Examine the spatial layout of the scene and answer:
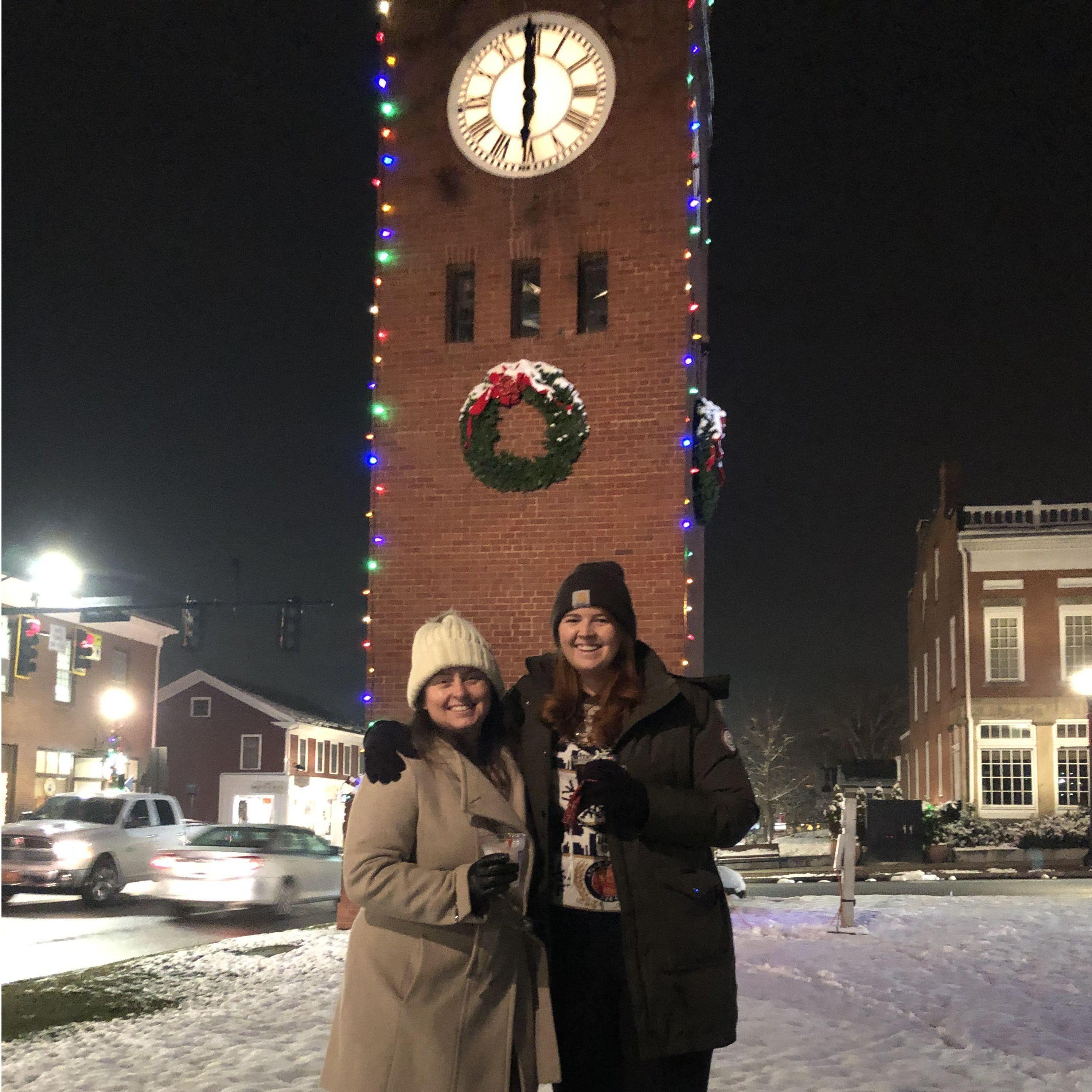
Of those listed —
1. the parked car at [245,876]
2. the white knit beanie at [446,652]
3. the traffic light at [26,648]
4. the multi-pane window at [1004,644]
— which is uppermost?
the multi-pane window at [1004,644]

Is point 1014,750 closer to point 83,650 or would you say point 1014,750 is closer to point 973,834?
point 973,834

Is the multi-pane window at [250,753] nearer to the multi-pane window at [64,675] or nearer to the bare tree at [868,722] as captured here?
the multi-pane window at [64,675]

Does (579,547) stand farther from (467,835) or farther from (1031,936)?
(467,835)

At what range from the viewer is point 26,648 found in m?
Result: 22.5

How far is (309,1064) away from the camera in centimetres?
618

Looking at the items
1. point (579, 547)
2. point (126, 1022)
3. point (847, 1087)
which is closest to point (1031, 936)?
point (579, 547)

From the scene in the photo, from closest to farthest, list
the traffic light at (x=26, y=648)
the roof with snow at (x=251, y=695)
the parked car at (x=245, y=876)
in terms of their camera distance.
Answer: the parked car at (x=245, y=876) → the traffic light at (x=26, y=648) → the roof with snow at (x=251, y=695)

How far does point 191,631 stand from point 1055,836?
19519 mm

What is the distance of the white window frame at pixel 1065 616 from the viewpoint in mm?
32781

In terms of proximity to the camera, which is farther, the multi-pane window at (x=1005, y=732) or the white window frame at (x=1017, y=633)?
the white window frame at (x=1017, y=633)


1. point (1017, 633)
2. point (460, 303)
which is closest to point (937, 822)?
point (1017, 633)

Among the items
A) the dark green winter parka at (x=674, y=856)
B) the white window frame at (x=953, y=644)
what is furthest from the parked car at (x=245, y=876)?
the white window frame at (x=953, y=644)

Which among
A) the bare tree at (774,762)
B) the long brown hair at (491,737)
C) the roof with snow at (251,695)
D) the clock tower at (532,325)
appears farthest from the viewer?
the bare tree at (774,762)

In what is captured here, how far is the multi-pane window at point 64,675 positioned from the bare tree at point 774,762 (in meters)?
33.2
